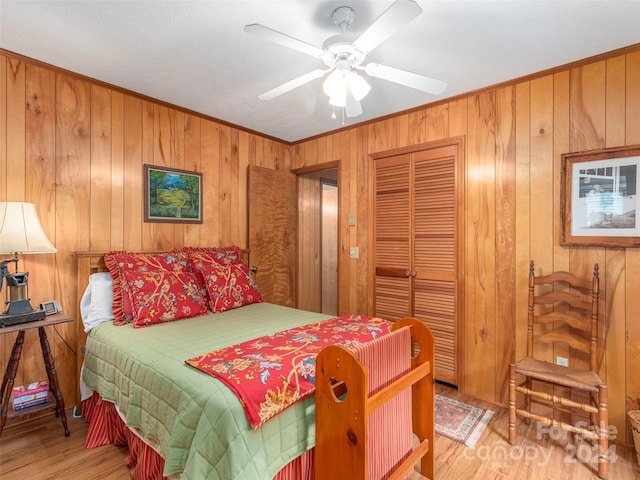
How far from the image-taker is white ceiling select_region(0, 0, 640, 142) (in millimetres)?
1712

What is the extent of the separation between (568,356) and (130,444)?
9.23 feet

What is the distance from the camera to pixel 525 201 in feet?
7.97

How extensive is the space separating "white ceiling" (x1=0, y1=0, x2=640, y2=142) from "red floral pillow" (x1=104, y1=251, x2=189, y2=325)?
1.36 meters

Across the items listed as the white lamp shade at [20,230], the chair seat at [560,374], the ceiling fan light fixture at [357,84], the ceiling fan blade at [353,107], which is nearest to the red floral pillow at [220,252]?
the white lamp shade at [20,230]

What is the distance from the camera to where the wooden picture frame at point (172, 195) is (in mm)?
2811

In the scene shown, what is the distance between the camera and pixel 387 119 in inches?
126

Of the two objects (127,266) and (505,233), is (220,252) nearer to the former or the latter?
(127,266)

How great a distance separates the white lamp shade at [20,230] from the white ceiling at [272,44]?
1051mm

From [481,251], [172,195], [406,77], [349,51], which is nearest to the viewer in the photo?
[349,51]

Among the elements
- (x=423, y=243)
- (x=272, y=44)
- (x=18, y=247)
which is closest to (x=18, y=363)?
(x=18, y=247)

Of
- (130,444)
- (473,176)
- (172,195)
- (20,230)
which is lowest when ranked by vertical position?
(130,444)

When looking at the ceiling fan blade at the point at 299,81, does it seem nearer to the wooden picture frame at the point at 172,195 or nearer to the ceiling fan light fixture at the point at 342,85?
the ceiling fan light fixture at the point at 342,85

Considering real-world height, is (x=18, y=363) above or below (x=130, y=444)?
above

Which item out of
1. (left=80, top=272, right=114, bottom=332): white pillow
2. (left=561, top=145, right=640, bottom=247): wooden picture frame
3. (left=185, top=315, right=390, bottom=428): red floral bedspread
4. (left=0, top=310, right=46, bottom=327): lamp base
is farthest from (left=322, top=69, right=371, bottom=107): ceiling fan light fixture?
(left=0, top=310, right=46, bottom=327): lamp base
